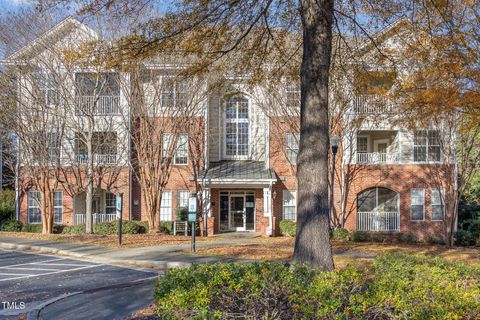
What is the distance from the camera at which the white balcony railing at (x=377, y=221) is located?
26.1 metres

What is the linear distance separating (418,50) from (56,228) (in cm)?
2090

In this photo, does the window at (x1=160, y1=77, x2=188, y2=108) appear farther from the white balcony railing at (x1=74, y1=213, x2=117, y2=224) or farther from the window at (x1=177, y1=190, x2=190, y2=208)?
the white balcony railing at (x1=74, y1=213, x2=117, y2=224)

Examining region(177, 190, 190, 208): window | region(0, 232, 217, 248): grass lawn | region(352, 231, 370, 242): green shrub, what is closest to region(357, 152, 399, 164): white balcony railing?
region(352, 231, 370, 242): green shrub

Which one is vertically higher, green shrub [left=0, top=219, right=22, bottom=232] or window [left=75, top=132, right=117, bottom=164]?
window [left=75, top=132, right=117, bottom=164]

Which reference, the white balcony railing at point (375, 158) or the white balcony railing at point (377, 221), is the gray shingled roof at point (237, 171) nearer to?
the white balcony railing at point (375, 158)

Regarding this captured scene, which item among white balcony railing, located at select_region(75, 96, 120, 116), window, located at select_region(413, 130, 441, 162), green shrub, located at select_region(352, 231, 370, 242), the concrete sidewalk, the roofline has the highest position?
the roofline

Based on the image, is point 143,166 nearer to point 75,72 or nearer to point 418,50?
point 75,72

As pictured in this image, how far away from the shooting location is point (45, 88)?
2278cm

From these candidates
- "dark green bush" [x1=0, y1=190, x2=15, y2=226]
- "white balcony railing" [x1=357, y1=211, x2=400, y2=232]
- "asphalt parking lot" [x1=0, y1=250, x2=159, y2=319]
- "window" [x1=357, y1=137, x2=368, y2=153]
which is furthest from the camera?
"window" [x1=357, y1=137, x2=368, y2=153]

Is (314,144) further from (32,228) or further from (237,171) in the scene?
(32,228)

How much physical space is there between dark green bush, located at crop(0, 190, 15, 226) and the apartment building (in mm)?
1330

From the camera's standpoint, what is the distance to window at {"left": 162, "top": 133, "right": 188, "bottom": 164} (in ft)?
80.2

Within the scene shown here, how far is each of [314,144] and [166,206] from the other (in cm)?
1942

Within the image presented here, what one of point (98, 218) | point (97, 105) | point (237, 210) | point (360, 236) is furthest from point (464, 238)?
point (97, 105)
